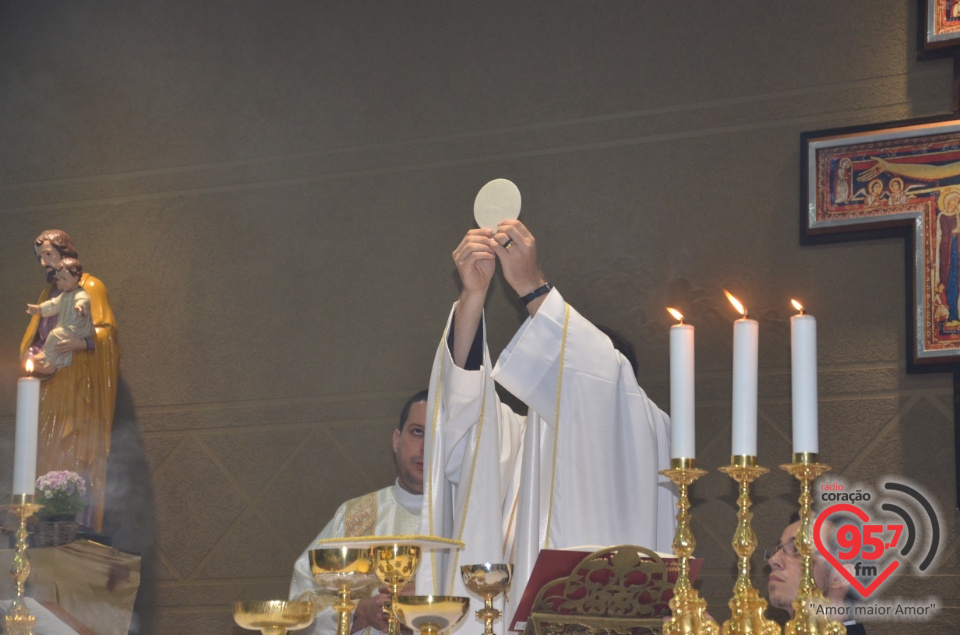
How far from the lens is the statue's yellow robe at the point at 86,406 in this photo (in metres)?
5.66

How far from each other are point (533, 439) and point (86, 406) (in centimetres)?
261

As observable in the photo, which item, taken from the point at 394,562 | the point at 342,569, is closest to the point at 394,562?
the point at 394,562

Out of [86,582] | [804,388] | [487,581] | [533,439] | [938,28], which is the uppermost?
[938,28]

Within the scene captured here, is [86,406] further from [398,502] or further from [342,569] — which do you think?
[342,569]

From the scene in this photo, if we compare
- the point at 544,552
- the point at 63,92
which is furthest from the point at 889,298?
the point at 63,92

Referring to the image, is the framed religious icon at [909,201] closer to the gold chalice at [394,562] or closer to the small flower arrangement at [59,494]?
the gold chalice at [394,562]

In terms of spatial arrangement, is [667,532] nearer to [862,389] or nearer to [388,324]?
[862,389]

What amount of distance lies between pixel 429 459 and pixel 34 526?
70.8 inches

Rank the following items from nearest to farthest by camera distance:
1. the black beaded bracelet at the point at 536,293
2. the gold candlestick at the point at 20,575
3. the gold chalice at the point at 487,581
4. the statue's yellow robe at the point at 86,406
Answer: the gold chalice at the point at 487,581, the gold candlestick at the point at 20,575, the black beaded bracelet at the point at 536,293, the statue's yellow robe at the point at 86,406

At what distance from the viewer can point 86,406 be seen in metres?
5.80

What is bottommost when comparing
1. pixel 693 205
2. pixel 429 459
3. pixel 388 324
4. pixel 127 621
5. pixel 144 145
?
pixel 127 621

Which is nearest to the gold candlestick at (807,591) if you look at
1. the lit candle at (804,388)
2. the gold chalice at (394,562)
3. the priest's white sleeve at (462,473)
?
the lit candle at (804,388)

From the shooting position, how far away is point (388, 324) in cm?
575

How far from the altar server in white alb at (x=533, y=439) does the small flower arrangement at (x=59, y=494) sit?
1.82m
